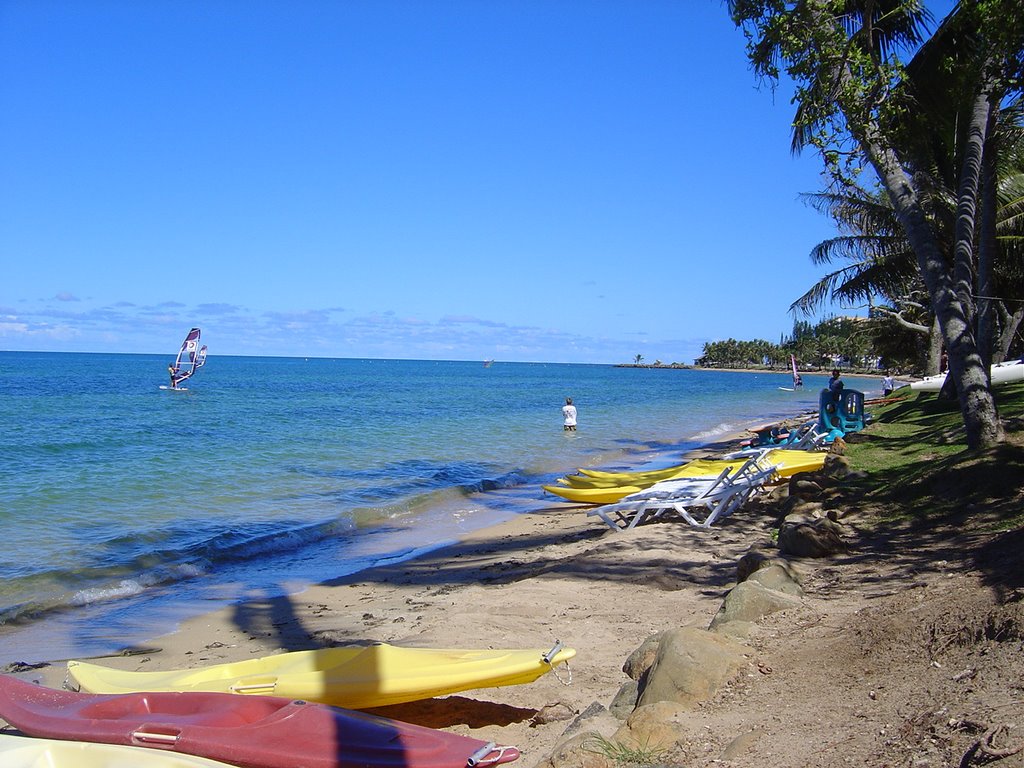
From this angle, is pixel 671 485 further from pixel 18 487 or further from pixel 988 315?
pixel 18 487

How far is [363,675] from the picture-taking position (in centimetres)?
491

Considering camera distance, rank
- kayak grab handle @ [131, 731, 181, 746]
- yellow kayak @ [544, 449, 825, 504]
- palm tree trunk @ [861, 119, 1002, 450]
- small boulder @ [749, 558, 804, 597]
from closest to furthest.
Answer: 1. kayak grab handle @ [131, 731, 181, 746]
2. small boulder @ [749, 558, 804, 597]
3. palm tree trunk @ [861, 119, 1002, 450]
4. yellow kayak @ [544, 449, 825, 504]

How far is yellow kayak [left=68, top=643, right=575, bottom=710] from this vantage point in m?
4.80

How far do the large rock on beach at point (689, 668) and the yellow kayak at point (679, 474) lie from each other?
7.30 meters

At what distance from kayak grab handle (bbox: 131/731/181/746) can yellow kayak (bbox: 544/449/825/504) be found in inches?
348

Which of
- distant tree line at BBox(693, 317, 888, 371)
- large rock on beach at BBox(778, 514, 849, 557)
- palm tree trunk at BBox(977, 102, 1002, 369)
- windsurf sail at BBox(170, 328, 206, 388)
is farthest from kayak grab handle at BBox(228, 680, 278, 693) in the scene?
distant tree line at BBox(693, 317, 888, 371)

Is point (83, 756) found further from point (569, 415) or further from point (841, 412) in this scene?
point (569, 415)

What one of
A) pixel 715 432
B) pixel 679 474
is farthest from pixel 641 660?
pixel 715 432

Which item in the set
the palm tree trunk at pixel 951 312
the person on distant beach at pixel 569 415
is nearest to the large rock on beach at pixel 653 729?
the palm tree trunk at pixel 951 312

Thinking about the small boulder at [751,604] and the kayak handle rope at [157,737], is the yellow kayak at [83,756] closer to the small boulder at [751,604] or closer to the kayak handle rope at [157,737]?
the kayak handle rope at [157,737]

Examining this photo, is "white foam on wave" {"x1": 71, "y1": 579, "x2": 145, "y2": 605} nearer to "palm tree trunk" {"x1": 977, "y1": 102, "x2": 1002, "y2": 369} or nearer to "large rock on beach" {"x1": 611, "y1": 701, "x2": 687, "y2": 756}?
"large rock on beach" {"x1": 611, "y1": 701, "x2": 687, "y2": 756}

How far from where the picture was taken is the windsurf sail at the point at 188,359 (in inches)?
1979

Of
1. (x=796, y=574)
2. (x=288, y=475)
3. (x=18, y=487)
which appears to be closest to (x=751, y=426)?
(x=288, y=475)

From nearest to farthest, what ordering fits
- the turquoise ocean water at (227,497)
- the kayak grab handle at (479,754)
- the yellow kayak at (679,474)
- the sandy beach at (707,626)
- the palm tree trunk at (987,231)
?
the sandy beach at (707,626) < the kayak grab handle at (479,754) < the turquoise ocean water at (227,497) < the palm tree trunk at (987,231) < the yellow kayak at (679,474)
